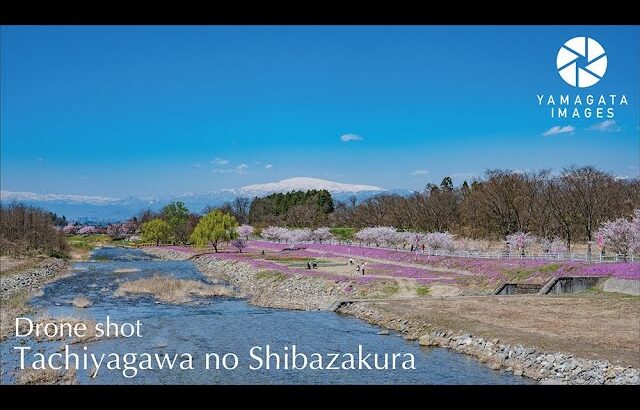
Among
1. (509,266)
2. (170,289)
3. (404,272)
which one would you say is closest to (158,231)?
(170,289)

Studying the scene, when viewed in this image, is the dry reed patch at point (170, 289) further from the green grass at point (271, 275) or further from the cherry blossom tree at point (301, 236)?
the cherry blossom tree at point (301, 236)

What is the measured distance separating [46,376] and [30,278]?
3679 centimetres

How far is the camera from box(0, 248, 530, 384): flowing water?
20844 mm

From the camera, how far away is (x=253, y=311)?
36281 mm

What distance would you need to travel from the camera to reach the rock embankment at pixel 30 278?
151 feet

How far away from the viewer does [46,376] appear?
779 inches

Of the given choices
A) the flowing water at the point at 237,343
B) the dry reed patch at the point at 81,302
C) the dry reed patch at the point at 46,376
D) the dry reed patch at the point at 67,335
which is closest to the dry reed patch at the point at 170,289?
the flowing water at the point at 237,343

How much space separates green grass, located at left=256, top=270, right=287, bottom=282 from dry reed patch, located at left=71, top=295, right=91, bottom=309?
16382mm

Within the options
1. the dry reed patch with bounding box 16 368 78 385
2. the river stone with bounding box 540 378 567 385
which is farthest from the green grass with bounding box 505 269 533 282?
the dry reed patch with bounding box 16 368 78 385

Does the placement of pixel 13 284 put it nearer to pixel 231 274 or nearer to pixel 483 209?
pixel 231 274

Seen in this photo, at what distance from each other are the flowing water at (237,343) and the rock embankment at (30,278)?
194 inches

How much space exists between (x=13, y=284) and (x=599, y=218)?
174 feet

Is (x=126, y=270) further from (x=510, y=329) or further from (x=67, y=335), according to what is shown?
(x=510, y=329)

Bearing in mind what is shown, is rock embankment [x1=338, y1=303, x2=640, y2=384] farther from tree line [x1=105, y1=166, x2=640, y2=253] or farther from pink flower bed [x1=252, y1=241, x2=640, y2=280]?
tree line [x1=105, y1=166, x2=640, y2=253]
